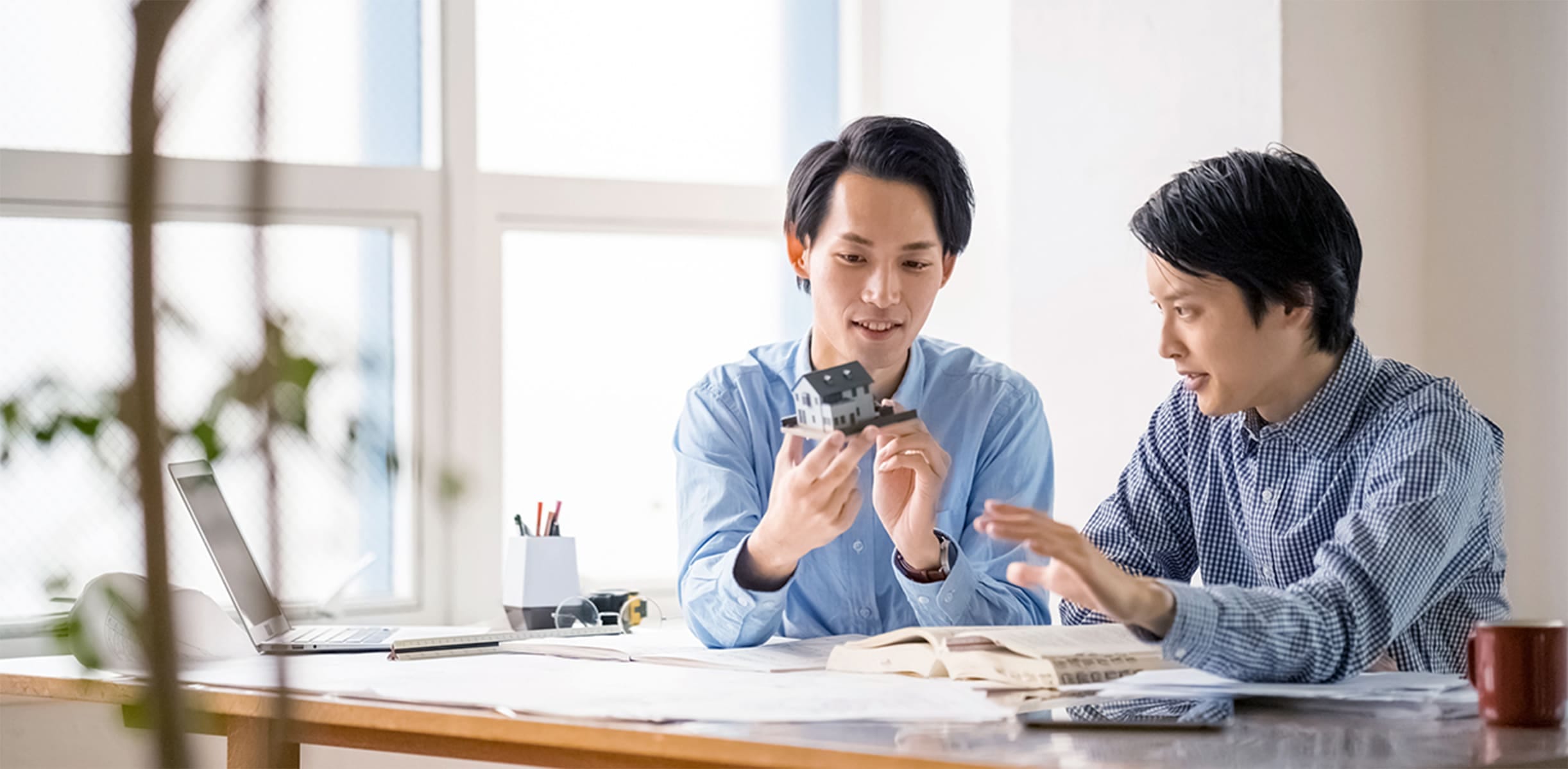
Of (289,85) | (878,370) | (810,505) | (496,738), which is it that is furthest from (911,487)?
(289,85)

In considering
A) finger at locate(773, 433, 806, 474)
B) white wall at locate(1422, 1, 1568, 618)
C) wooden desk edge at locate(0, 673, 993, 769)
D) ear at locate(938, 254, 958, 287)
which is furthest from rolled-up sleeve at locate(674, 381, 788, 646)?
white wall at locate(1422, 1, 1568, 618)

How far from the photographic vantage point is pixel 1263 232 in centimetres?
161

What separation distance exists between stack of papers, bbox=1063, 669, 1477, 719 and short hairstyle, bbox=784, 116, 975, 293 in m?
0.82

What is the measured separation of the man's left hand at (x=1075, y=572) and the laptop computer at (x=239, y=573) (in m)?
0.92

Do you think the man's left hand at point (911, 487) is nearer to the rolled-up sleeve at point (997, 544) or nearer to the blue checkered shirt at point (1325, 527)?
the rolled-up sleeve at point (997, 544)

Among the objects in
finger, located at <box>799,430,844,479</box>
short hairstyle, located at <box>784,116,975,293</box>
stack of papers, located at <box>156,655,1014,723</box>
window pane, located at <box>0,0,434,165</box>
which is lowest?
stack of papers, located at <box>156,655,1014,723</box>

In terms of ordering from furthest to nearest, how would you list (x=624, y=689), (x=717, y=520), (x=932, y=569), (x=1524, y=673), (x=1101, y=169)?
(x=1101, y=169)
(x=717, y=520)
(x=932, y=569)
(x=624, y=689)
(x=1524, y=673)

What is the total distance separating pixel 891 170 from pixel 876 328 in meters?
0.22

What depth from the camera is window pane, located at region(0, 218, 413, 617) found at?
0.53m

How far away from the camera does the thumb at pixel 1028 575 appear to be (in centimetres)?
133

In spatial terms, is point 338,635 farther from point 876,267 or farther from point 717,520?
point 876,267

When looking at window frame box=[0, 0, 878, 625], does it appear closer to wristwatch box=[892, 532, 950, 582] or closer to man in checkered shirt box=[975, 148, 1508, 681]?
wristwatch box=[892, 532, 950, 582]

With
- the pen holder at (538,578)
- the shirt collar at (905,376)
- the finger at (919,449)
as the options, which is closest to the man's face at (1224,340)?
the finger at (919,449)

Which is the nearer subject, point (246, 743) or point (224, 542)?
point (246, 743)
